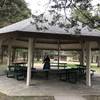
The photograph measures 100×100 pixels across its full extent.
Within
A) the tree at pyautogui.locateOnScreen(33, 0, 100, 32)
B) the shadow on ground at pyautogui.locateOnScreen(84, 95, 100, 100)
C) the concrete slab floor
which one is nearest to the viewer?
the tree at pyautogui.locateOnScreen(33, 0, 100, 32)

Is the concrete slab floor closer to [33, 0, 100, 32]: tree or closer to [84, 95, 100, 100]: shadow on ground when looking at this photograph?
[84, 95, 100, 100]: shadow on ground

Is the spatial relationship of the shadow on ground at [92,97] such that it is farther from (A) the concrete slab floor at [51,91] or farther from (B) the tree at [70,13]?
(B) the tree at [70,13]

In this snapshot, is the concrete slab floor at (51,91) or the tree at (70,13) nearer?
the tree at (70,13)

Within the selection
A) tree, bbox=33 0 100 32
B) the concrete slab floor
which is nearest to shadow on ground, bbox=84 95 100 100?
the concrete slab floor

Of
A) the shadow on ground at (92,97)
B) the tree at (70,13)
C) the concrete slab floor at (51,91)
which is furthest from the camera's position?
the shadow on ground at (92,97)

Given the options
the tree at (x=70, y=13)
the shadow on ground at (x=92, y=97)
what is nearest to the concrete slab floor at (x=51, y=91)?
the shadow on ground at (x=92, y=97)

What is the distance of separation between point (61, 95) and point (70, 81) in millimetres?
3584

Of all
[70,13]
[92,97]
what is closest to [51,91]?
[92,97]

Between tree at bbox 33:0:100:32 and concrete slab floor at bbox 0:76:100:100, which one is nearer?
tree at bbox 33:0:100:32

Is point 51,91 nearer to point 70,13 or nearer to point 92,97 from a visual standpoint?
point 92,97

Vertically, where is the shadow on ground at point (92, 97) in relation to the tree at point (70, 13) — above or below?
below

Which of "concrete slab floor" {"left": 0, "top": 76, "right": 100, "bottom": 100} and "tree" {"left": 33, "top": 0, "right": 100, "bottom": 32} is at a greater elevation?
"tree" {"left": 33, "top": 0, "right": 100, "bottom": 32}

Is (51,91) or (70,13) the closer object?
(70,13)

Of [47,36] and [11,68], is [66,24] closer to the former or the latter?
[47,36]
